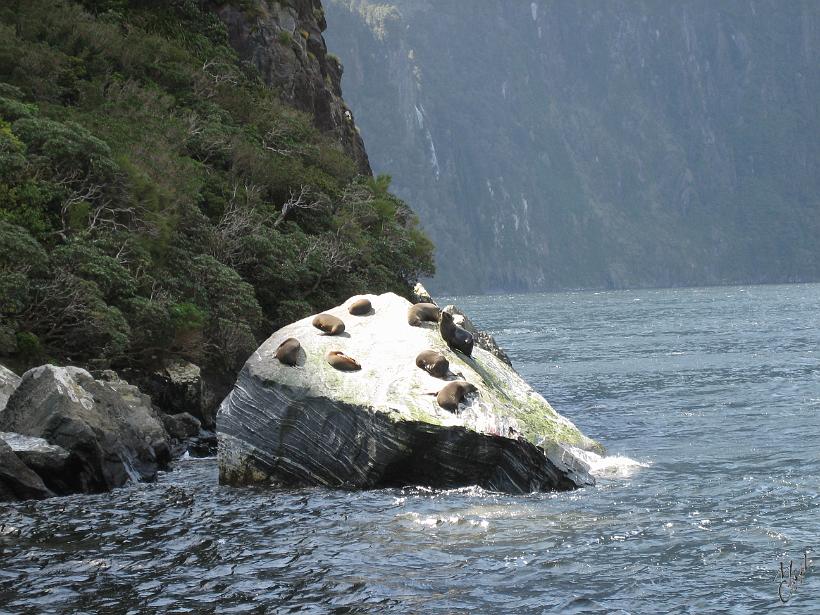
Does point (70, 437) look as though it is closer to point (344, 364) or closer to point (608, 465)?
point (344, 364)

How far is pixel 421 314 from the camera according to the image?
69.9 ft

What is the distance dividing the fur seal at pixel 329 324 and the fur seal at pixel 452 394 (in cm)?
341

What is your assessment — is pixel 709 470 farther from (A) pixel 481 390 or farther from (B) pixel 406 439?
(B) pixel 406 439

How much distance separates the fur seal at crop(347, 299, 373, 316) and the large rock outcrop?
524 centimetres

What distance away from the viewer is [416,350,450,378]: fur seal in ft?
60.7

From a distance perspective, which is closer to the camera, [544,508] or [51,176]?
[544,508]

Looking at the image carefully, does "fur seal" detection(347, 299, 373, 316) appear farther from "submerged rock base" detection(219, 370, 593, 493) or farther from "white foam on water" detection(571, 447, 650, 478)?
"white foam on water" detection(571, 447, 650, 478)

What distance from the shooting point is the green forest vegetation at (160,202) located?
22953 mm

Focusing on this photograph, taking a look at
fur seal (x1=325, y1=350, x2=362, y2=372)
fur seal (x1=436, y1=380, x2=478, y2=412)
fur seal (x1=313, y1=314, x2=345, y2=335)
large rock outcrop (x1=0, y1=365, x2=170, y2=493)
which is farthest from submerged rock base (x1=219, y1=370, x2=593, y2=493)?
fur seal (x1=313, y1=314, x2=345, y2=335)

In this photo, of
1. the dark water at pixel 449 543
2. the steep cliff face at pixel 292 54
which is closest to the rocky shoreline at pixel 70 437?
the dark water at pixel 449 543

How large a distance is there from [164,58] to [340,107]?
17.1m

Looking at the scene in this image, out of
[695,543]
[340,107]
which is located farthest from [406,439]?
[340,107]

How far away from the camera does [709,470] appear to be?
18672 mm

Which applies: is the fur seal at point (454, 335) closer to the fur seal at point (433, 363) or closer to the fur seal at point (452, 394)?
the fur seal at point (433, 363)
